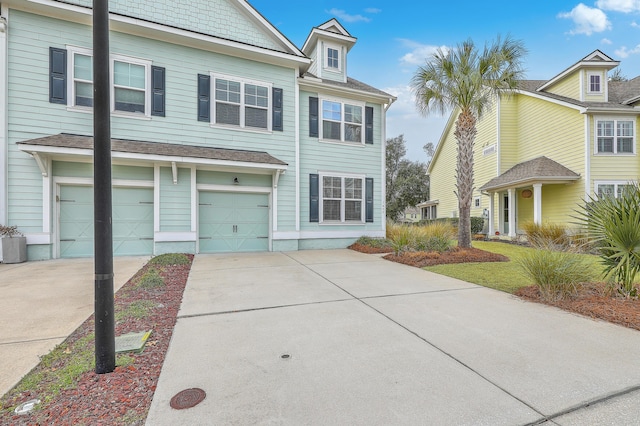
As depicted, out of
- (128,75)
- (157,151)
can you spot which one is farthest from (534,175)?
(128,75)

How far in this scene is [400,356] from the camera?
9.09 ft

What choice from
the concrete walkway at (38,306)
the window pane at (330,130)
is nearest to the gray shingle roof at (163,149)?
the window pane at (330,130)

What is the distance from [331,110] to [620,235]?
366 inches

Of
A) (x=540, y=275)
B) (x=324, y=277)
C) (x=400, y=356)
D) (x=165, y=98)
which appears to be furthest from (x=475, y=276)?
(x=165, y=98)

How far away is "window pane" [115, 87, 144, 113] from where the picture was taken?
8.80 meters

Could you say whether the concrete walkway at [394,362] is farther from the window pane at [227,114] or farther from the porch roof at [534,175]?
the porch roof at [534,175]

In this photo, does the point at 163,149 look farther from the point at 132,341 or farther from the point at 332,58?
the point at 332,58

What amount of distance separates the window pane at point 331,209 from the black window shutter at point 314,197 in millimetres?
337

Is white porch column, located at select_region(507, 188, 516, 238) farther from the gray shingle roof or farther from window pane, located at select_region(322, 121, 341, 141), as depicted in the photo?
the gray shingle roof

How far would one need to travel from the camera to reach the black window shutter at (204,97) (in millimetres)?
9602

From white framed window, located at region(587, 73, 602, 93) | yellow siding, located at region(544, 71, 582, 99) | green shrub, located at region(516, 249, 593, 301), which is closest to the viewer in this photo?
green shrub, located at region(516, 249, 593, 301)

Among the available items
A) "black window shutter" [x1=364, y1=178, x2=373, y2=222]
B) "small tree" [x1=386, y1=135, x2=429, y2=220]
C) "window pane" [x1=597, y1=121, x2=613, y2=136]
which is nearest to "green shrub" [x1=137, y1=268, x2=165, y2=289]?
"black window shutter" [x1=364, y1=178, x2=373, y2=222]

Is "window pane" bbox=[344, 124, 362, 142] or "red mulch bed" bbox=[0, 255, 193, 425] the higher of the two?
"window pane" bbox=[344, 124, 362, 142]

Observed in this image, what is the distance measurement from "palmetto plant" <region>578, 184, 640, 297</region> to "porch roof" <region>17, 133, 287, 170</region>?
782 cm
